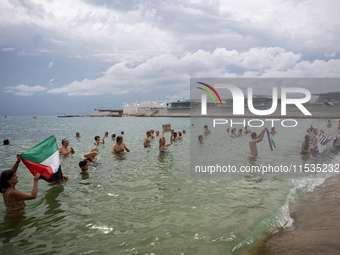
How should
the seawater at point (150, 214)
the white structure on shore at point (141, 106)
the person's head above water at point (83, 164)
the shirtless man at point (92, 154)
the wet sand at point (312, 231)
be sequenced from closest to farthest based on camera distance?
1. the wet sand at point (312, 231)
2. the seawater at point (150, 214)
3. the person's head above water at point (83, 164)
4. the shirtless man at point (92, 154)
5. the white structure on shore at point (141, 106)

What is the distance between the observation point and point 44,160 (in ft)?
18.1

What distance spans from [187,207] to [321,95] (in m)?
77.4

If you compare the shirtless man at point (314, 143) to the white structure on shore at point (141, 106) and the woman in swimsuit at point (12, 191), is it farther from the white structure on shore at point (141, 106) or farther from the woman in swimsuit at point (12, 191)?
the white structure on shore at point (141, 106)

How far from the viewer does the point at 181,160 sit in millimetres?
11023

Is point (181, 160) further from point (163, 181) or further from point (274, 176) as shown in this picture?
point (274, 176)

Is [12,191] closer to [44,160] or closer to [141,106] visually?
[44,160]

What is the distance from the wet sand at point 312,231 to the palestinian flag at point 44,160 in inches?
215

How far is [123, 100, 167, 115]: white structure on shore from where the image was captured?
139 meters

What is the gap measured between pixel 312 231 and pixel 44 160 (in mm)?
6541

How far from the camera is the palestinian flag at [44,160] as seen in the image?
5.15 m

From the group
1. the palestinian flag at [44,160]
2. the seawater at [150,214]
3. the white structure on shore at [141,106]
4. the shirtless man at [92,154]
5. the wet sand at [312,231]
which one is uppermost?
the white structure on shore at [141,106]

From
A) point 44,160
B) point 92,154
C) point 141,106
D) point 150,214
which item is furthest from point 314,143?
point 141,106

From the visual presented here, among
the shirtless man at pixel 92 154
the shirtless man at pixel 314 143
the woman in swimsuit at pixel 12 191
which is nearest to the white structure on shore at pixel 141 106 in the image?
the shirtless man at pixel 314 143

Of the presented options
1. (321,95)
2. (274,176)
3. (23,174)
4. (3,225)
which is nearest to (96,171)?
(23,174)
